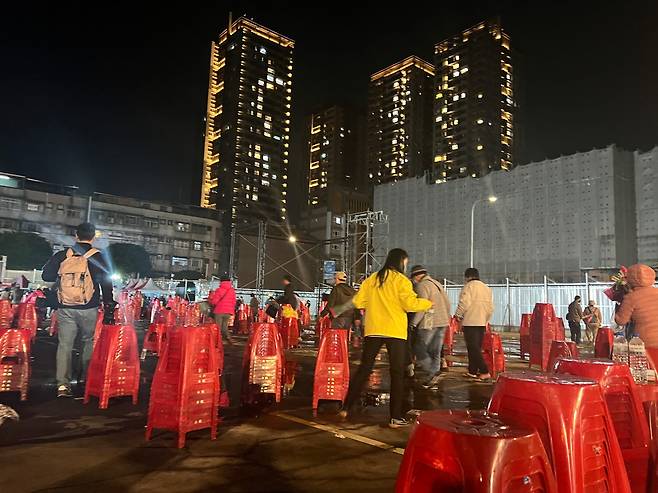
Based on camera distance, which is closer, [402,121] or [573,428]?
[573,428]

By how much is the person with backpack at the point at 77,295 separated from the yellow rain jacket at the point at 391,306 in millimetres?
3451

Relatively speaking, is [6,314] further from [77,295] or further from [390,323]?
[390,323]

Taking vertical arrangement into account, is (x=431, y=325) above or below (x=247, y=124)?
below

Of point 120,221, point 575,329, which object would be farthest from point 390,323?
point 120,221

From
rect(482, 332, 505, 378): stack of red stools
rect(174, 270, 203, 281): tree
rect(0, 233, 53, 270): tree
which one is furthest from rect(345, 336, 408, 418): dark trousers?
rect(174, 270, 203, 281): tree

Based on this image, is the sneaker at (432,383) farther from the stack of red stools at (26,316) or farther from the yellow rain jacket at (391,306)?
the stack of red stools at (26,316)

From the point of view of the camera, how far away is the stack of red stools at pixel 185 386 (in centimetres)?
412

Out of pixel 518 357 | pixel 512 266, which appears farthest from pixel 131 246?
pixel 518 357

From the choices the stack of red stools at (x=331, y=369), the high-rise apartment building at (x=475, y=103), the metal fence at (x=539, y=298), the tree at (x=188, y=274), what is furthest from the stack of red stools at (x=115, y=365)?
the high-rise apartment building at (x=475, y=103)

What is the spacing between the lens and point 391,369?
4.89m

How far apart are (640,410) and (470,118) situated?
109107mm

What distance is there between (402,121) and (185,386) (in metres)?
129

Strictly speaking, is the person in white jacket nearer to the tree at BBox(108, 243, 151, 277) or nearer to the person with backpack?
the person with backpack

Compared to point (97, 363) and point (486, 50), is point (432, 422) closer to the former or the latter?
point (97, 363)
